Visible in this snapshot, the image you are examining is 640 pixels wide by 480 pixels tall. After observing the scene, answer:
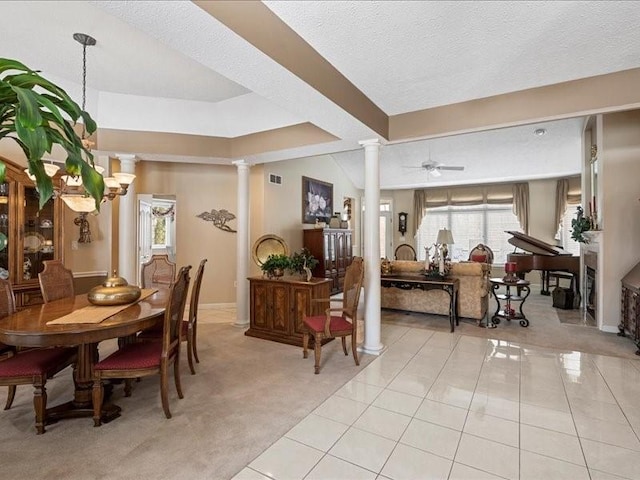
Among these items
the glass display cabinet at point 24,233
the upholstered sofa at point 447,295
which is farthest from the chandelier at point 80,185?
the upholstered sofa at point 447,295

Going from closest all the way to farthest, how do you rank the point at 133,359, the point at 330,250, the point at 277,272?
the point at 133,359, the point at 277,272, the point at 330,250

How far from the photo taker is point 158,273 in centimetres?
432

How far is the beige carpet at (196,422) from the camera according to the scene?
6.62 feet

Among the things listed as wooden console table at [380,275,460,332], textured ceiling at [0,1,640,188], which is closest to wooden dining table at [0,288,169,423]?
textured ceiling at [0,1,640,188]

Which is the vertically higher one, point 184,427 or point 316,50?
point 316,50

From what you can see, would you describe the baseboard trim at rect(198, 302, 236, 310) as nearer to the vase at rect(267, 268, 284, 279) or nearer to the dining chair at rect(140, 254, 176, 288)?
the dining chair at rect(140, 254, 176, 288)

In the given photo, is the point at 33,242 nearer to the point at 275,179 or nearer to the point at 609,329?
the point at 275,179

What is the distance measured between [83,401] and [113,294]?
2.71 ft

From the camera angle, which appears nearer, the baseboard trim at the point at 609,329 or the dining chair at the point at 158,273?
the dining chair at the point at 158,273

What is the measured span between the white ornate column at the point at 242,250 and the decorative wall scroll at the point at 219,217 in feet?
3.28

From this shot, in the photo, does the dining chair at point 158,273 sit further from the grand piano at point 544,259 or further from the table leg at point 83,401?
the grand piano at point 544,259

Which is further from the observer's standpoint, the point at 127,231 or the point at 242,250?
the point at 242,250

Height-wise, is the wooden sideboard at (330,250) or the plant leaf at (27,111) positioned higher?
the plant leaf at (27,111)

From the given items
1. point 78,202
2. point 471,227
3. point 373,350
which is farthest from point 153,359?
point 471,227
